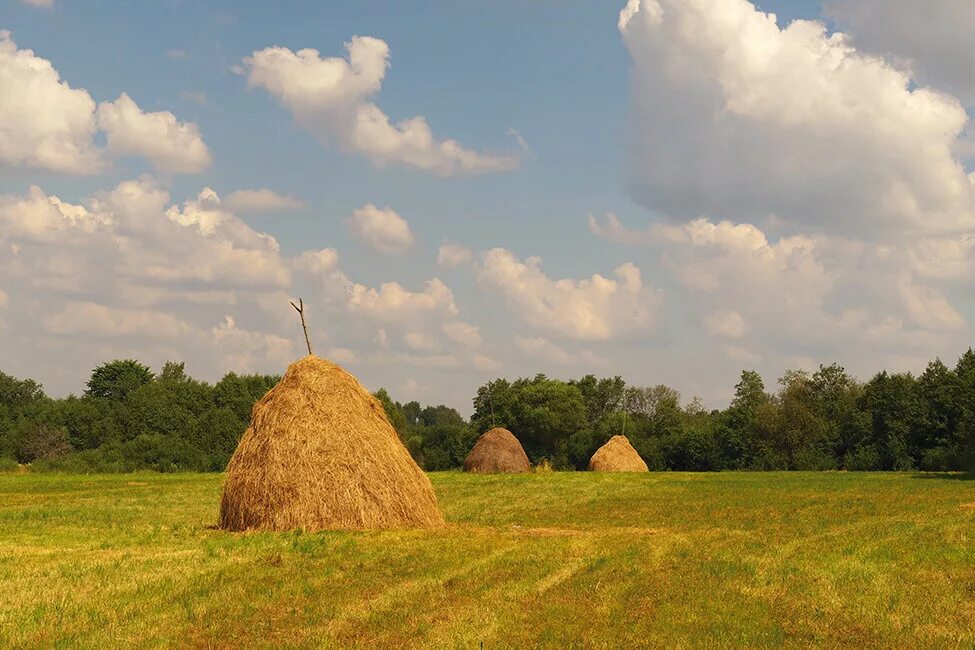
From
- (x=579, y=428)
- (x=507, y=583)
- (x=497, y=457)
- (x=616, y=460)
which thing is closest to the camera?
(x=507, y=583)

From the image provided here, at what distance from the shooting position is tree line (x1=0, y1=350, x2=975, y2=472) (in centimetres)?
6512

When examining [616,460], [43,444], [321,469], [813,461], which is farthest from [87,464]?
[321,469]

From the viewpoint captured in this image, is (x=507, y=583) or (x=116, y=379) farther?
(x=116, y=379)

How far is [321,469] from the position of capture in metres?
20.4

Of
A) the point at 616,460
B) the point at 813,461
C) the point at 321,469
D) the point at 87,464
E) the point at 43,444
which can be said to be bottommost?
the point at 813,461

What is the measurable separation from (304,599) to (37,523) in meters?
15.5

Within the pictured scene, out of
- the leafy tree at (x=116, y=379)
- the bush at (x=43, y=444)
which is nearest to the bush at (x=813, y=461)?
the bush at (x=43, y=444)

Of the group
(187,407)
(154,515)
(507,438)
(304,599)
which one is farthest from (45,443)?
(304,599)

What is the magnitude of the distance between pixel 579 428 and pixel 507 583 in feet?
311

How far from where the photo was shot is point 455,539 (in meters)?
18.5

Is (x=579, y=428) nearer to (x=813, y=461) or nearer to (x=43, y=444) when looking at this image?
(x=813, y=461)

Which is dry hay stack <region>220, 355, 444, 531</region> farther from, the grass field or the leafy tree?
the leafy tree

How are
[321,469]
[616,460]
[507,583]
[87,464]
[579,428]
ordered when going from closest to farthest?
[507,583], [321,469], [616,460], [87,464], [579,428]

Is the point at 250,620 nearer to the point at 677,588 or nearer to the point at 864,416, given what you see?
the point at 677,588
